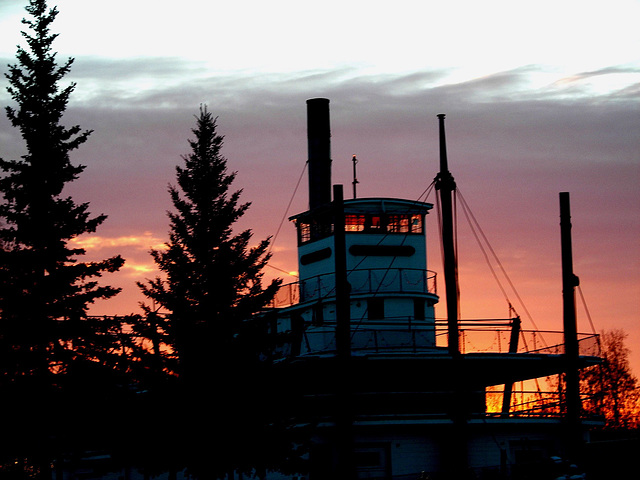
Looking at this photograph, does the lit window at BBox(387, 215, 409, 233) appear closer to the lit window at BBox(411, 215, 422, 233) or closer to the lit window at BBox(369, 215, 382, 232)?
the lit window at BBox(411, 215, 422, 233)

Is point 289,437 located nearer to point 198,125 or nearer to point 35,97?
point 198,125

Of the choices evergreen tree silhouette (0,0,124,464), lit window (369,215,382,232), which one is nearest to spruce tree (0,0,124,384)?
evergreen tree silhouette (0,0,124,464)

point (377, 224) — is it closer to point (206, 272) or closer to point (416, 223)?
point (416, 223)

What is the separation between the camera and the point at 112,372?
139ft

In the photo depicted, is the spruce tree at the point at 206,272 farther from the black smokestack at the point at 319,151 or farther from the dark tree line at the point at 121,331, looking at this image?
the black smokestack at the point at 319,151

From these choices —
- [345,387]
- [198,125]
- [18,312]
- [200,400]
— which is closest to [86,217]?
[18,312]

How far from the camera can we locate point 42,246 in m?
43.2

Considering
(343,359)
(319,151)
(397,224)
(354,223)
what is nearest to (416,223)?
(397,224)

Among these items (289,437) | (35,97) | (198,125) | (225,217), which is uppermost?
(35,97)

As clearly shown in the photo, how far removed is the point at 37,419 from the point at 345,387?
14326 millimetres

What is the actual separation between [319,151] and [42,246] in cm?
1823

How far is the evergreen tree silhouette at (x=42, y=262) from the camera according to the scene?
140 ft

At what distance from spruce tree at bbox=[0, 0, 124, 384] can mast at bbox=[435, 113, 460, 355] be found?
15.8 m

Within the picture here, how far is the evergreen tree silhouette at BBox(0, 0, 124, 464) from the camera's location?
42781 millimetres
